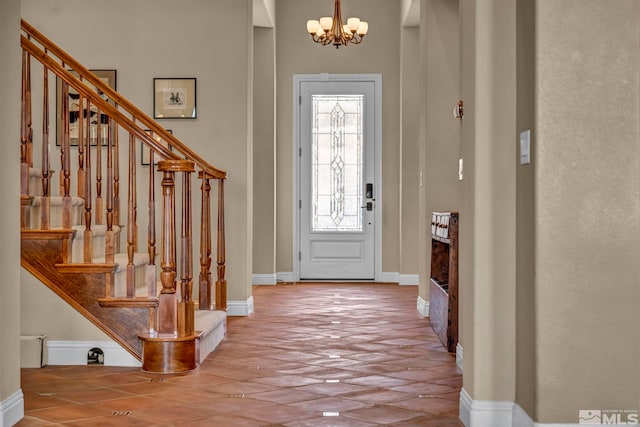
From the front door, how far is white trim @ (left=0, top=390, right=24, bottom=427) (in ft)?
20.2

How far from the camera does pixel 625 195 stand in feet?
9.08

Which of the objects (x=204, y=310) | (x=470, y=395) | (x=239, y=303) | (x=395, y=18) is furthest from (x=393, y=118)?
(x=470, y=395)

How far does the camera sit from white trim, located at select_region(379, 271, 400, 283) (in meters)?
9.27

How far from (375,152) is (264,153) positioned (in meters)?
1.44

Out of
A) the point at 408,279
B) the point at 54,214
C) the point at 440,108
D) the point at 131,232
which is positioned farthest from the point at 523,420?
the point at 408,279

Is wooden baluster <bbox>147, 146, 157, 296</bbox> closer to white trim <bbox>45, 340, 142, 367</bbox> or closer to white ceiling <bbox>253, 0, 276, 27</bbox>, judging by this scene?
white trim <bbox>45, 340, 142, 367</bbox>

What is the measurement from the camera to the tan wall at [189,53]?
6.44 metres

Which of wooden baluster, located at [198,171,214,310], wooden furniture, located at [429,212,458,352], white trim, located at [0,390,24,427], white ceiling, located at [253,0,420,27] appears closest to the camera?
white trim, located at [0,390,24,427]

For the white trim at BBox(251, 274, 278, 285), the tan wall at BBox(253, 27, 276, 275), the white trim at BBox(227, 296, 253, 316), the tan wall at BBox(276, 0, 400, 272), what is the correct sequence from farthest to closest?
1. the tan wall at BBox(276, 0, 400, 272)
2. the white trim at BBox(251, 274, 278, 285)
3. the tan wall at BBox(253, 27, 276, 275)
4. the white trim at BBox(227, 296, 253, 316)

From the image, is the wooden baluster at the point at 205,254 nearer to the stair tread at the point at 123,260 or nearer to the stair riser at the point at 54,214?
the stair tread at the point at 123,260

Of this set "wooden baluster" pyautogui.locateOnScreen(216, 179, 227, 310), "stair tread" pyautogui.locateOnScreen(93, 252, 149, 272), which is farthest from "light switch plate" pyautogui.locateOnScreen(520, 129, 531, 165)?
"wooden baluster" pyautogui.locateOnScreen(216, 179, 227, 310)

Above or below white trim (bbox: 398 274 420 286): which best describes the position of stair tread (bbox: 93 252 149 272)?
above

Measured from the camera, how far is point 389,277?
9297mm

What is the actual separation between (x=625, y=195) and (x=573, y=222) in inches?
8.5
